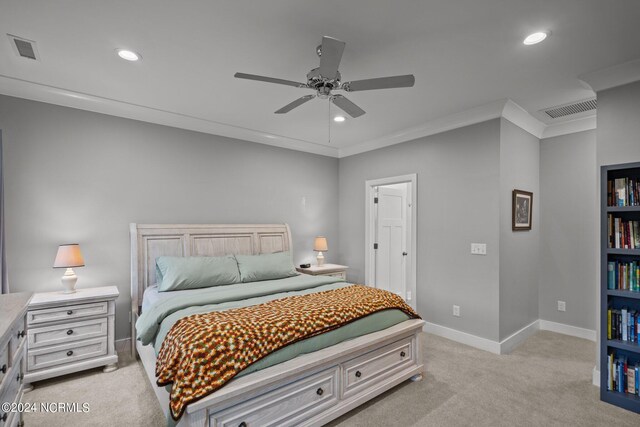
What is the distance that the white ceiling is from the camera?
1.89 m

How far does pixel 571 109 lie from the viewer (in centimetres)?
347

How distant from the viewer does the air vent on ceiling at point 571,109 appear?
3291 millimetres

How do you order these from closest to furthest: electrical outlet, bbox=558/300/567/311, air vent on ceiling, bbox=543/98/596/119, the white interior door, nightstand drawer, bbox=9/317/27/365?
1. nightstand drawer, bbox=9/317/27/365
2. air vent on ceiling, bbox=543/98/596/119
3. electrical outlet, bbox=558/300/567/311
4. the white interior door

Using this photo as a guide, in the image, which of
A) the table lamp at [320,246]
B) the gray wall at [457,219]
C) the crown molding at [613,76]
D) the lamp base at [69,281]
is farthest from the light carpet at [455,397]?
the crown molding at [613,76]

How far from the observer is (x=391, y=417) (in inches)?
88.9

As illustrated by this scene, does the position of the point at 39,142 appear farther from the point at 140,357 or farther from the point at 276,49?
the point at 276,49

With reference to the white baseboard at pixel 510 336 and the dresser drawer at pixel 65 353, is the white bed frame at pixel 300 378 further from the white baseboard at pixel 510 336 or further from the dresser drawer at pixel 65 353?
the white baseboard at pixel 510 336

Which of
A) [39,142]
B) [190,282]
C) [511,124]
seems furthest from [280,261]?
[511,124]

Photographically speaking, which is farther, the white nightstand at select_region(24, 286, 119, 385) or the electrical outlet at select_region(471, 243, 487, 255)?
the electrical outlet at select_region(471, 243, 487, 255)

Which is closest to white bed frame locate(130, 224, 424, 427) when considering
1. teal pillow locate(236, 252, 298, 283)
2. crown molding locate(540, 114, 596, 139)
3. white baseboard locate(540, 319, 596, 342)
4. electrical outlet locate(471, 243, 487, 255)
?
teal pillow locate(236, 252, 298, 283)

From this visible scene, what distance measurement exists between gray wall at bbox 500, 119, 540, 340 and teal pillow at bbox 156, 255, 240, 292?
9.82 ft

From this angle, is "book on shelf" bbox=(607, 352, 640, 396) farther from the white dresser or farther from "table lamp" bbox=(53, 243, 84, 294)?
"table lamp" bbox=(53, 243, 84, 294)

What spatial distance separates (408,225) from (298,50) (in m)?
2.91

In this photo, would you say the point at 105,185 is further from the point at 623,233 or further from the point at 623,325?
the point at 623,325
